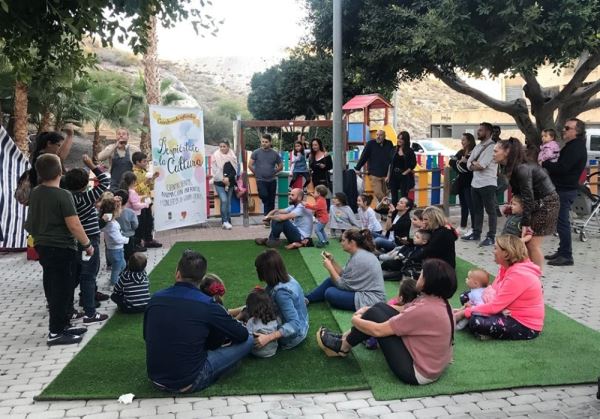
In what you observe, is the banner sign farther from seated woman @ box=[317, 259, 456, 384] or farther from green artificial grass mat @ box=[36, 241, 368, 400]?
seated woman @ box=[317, 259, 456, 384]

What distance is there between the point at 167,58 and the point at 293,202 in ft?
258

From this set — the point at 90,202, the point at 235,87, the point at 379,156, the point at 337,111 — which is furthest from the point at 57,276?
the point at 235,87

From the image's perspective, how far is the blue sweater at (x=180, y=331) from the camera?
4.24 meters

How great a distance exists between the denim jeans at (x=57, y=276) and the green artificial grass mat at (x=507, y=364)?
8.54 feet

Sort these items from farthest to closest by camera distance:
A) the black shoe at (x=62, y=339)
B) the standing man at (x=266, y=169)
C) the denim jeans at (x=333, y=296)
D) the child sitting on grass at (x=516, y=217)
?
the standing man at (x=266, y=169) → the child sitting on grass at (x=516, y=217) → the denim jeans at (x=333, y=296) → the black shoe at (x=62, y=339)

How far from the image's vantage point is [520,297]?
5438mm

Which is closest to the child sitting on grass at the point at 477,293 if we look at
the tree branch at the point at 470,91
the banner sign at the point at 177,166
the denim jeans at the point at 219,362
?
the denim jeans at the point at 219,362

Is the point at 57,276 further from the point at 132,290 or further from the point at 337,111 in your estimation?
the point at 337,111

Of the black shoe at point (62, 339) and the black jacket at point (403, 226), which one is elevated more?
the black jacket at point (403, 226)

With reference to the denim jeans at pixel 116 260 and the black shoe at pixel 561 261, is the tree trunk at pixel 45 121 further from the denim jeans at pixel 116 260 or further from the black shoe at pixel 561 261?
the black shoe at pixel 561 261

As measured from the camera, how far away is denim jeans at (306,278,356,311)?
6.25 m

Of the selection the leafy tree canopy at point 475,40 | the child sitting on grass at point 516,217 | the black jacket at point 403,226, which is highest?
the leafy tree canopy at point 475,40

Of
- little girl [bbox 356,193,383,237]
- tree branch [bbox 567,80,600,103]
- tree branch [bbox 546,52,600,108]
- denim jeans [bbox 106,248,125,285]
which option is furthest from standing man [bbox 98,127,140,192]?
tree branch [bbox 567,80,600,103]

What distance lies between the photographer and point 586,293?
7305mm
